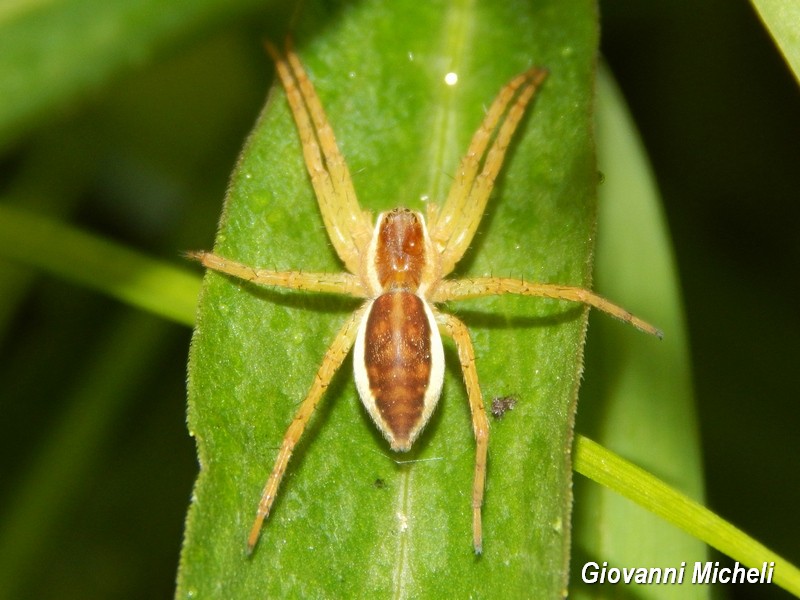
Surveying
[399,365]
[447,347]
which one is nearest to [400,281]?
[447,347]

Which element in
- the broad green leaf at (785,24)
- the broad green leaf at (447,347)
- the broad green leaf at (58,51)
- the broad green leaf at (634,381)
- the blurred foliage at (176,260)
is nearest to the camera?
the broad green leaf at (58,51)

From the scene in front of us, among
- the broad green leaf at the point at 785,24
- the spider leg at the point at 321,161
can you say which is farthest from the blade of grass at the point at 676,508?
the broad green leaf at the point at 785,24

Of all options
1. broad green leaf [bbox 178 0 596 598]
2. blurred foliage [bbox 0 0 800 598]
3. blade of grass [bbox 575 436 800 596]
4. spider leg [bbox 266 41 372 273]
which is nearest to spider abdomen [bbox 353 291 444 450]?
broad green leaf [bbox 178 0 596 598]

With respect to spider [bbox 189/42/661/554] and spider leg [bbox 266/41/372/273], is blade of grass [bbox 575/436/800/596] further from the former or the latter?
spider leg [bbox 266/41/372/273]

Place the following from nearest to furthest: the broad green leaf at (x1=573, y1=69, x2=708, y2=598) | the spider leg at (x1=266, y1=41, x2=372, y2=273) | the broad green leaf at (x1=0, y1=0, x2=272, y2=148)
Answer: the broad green leaf at (x1=0, y1=0, x2=272, y2=148), the broad green leaf at (x1=573, y1=69, x2=708, y2=598), the spider leg at (x1=266, y1=41, x2=372, y2=273)

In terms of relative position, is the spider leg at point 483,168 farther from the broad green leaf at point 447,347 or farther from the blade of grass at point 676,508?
the blade of grass at point 676,508

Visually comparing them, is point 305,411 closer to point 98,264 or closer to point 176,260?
point 98,264

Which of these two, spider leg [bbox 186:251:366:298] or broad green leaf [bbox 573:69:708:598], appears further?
broad green leaf [bbox 573:69:708:598]
